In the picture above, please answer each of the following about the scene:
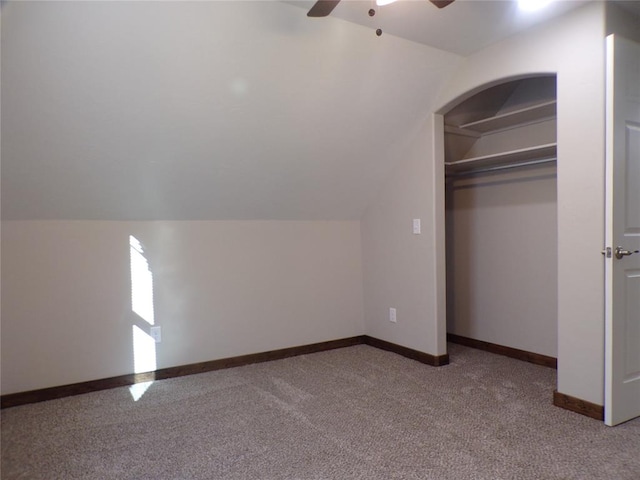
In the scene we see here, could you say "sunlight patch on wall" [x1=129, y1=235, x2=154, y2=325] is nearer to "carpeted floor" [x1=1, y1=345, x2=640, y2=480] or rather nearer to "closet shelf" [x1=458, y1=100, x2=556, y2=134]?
"carpeted floor" [x1=1, y1=345, x2=640, y2=480]

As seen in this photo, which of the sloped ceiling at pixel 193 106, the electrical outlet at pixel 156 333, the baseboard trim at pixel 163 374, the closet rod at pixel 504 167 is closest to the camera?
the sloped ceiling at pixel 193 106

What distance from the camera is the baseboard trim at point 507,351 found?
338 centimetres

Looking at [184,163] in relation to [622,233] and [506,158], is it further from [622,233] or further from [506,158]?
[622,233]

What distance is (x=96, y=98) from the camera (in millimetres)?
2414

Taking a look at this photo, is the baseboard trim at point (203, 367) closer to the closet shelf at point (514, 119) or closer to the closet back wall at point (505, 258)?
the closet back wall at point (505, 258)

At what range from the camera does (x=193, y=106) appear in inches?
105

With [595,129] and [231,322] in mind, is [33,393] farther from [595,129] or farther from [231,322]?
[595,129]

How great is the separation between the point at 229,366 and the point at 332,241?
144 cm

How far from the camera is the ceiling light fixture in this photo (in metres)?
2.43

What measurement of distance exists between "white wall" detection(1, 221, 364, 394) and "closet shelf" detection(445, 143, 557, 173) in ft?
3.64

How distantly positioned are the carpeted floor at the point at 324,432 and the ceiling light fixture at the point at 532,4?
2.35m

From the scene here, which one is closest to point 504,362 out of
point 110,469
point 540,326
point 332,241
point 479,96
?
point 540,326

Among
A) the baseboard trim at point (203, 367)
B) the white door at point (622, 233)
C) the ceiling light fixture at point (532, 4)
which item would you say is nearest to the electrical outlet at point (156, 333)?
the baseboard trim at point (203, 367)

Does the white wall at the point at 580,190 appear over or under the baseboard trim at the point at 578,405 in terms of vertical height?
over
